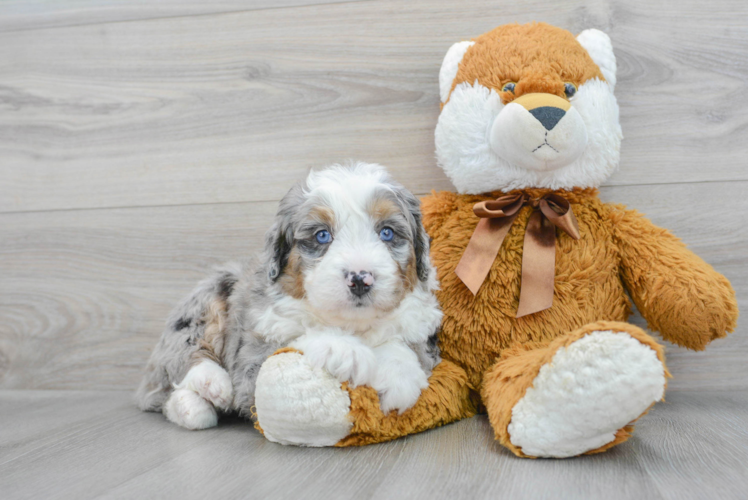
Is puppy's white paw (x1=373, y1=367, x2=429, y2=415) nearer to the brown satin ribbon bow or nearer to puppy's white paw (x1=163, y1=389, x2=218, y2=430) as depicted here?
the brown satin ribbon bow

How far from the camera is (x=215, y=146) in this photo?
2166 mm

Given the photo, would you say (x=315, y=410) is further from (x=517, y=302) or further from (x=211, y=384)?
(x=517, y=302)

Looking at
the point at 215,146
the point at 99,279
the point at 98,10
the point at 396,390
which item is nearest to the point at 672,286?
the point at 396,390

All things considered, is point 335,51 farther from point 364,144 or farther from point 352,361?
point 352,361

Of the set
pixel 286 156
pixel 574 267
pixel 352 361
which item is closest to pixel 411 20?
pixel 286 156

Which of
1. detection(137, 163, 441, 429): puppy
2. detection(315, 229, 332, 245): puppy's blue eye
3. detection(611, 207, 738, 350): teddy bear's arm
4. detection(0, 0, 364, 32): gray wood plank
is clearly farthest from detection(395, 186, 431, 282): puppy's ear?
detection(0, 0, 364, 32): gray wood plank

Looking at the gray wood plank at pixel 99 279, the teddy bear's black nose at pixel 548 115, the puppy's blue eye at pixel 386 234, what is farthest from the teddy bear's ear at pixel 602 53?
the gray wood plank at pixel 99 279

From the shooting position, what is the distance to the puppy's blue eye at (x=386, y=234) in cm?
142

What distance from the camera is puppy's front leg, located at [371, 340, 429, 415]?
4.49ft

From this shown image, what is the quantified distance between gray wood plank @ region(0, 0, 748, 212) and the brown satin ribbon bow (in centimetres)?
45

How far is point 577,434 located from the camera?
119cm

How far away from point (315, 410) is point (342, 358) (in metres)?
0.13

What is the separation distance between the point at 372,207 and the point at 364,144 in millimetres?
737

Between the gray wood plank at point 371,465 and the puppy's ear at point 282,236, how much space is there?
453 mm
